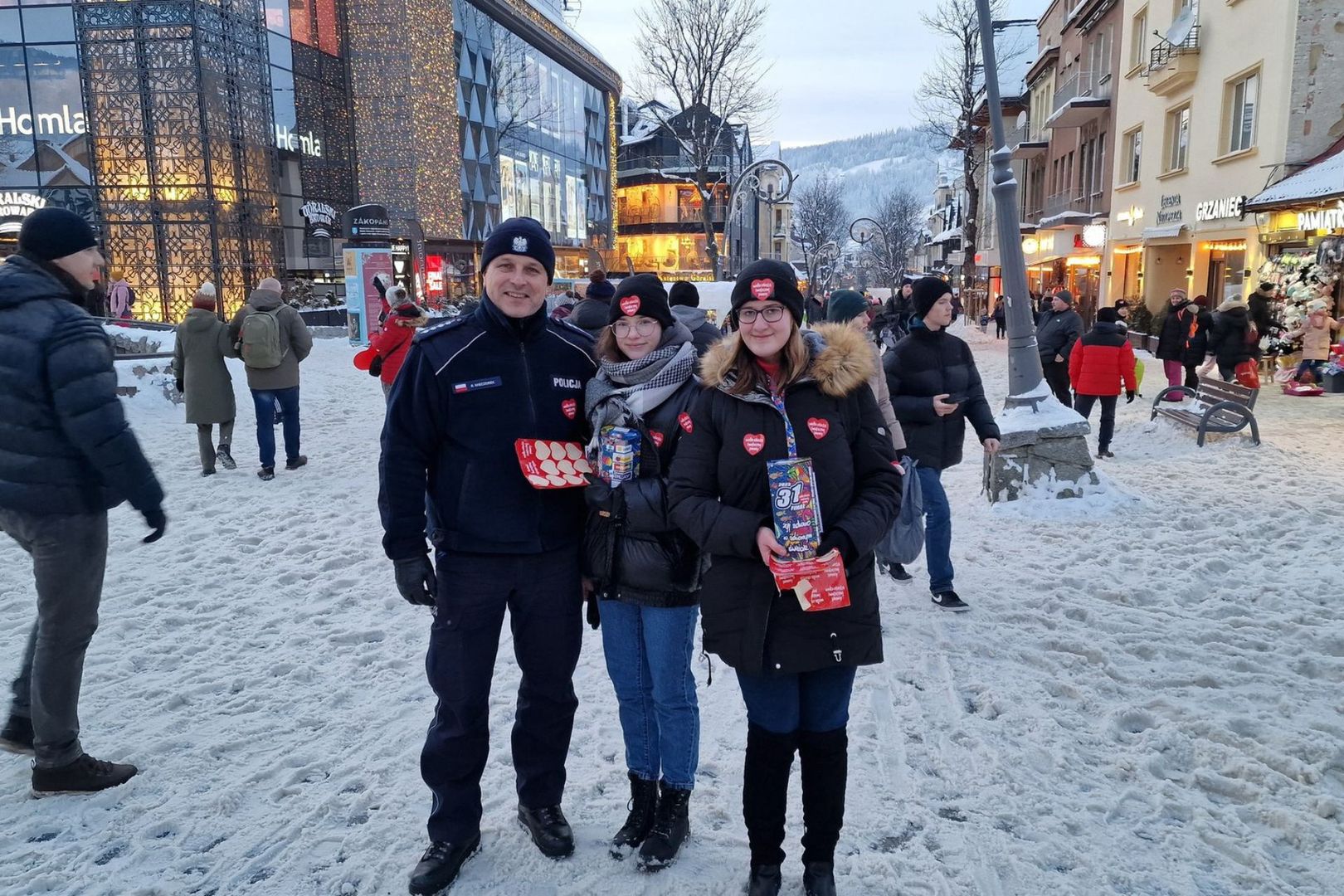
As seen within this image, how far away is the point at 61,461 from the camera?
10.6ft

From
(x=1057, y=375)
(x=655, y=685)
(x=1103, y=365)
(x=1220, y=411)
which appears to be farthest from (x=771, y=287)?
(x=1220, y=411)

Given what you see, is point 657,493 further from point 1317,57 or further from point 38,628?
point 1317,57

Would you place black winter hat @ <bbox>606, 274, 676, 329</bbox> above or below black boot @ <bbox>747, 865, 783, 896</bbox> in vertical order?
above

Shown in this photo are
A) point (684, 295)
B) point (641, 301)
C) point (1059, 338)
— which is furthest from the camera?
point (1059, 338)

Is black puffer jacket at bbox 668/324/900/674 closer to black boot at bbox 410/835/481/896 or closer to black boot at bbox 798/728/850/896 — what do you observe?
black boot at bbox 798/728/850/896

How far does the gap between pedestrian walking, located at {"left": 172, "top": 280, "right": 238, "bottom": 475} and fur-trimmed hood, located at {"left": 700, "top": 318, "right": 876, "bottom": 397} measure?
7964mm

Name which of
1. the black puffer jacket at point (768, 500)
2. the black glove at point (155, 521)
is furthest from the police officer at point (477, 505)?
the black glove at point (155, 521)

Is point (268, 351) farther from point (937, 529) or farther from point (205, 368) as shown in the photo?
point (937, 529)

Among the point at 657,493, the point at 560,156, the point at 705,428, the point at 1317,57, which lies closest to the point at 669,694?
the point at 657,493

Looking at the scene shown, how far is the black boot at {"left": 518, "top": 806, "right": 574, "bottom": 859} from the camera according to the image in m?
3.03

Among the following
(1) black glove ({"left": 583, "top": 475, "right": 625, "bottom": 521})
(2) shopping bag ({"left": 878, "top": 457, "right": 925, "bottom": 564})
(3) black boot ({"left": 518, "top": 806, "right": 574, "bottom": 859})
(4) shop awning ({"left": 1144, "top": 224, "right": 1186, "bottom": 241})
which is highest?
(4) shop awning ({"left": 1144, "top": 224, "right": 1186, "bottom": 241})

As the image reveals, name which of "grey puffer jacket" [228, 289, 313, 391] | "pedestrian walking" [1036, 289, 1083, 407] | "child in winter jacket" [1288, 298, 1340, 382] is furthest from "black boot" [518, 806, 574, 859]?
"child in winter jacket" [1288, 298, 1340, 382]

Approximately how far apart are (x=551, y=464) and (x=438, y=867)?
4.55 feet

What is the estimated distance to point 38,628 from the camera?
337cm
